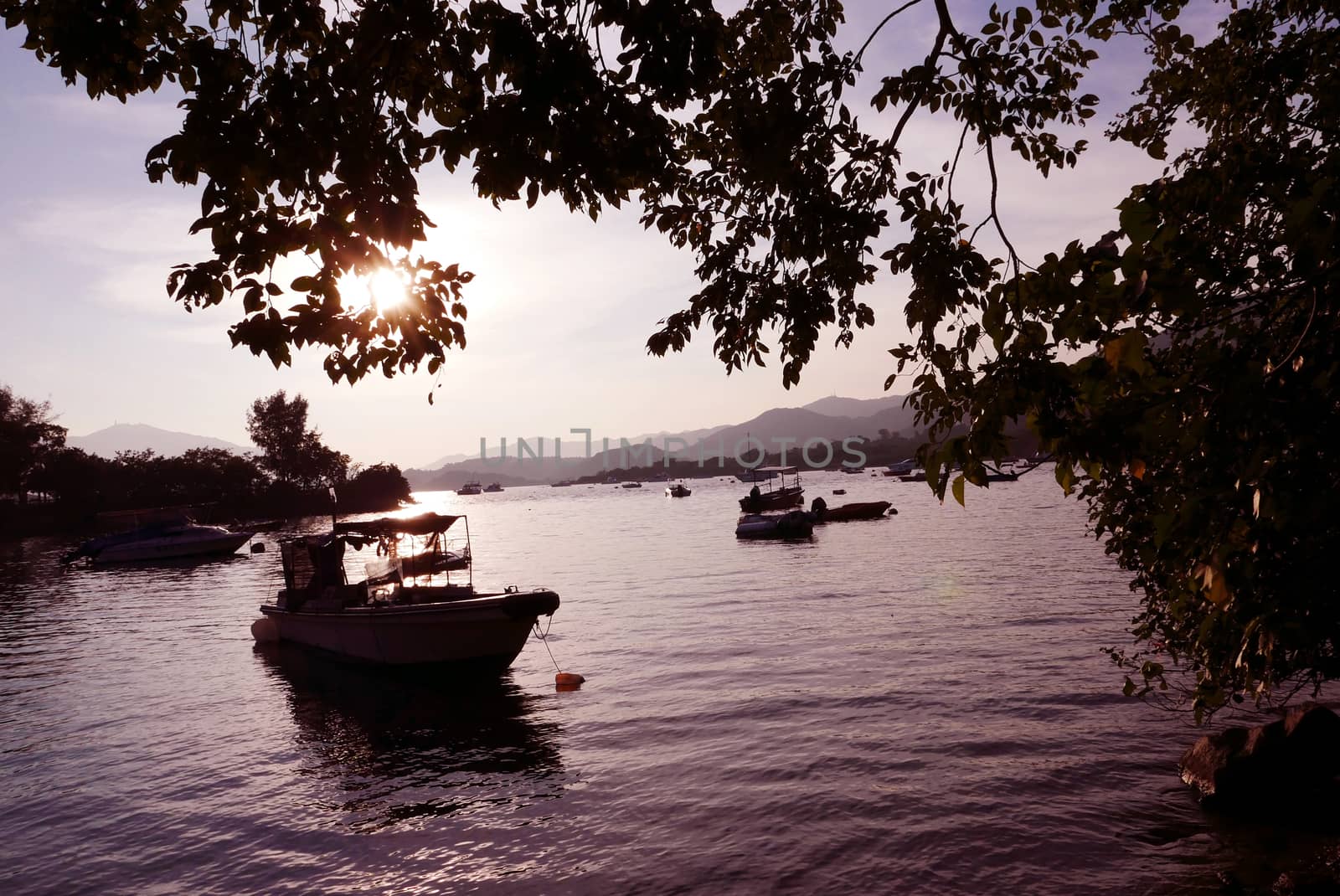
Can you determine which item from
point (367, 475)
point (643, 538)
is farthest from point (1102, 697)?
point (367, 475)

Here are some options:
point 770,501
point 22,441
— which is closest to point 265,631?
point 770,501

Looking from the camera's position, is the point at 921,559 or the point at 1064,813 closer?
the point at 1064,813

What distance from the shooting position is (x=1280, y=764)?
11.6m

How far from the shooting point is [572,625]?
3231cm

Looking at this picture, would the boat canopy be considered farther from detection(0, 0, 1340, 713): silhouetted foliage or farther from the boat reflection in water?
detection(0, 0, 1340, 713): silhouetted foliage

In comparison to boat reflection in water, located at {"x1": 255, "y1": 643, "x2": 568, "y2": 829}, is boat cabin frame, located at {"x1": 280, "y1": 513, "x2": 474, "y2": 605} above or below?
above

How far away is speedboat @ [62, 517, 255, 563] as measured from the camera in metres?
68.4

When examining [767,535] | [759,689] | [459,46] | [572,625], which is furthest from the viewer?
[767,535]

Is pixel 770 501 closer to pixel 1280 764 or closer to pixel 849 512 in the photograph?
pixel 849 512

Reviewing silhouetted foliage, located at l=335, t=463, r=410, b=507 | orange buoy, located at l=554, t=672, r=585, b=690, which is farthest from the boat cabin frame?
silhouetted foliage, located at l=335, t=463, r=410, b=507

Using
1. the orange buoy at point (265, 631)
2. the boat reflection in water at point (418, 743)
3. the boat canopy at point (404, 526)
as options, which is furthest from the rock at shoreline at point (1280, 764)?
the orange buoy at point (265, 631)

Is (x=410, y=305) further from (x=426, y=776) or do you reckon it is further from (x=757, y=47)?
(x=426, y=776)

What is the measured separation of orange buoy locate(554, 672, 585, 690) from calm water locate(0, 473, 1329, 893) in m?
0.49

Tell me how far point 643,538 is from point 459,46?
71.9 metres
